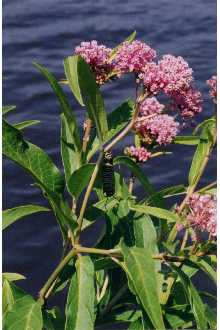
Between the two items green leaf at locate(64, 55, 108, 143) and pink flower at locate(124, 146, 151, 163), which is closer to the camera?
green leaf at locate(64, 55, 108, 143)

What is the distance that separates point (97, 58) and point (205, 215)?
439 mm

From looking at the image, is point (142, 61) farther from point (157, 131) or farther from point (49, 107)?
point (49, 107)

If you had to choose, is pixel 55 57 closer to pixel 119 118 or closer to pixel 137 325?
pixel 119 118

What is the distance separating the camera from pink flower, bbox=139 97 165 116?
153cm

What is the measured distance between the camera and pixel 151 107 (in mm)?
1540

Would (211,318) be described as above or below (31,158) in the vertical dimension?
below

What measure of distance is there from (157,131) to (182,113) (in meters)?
0.07

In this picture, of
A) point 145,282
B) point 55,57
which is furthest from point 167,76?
point 55,57

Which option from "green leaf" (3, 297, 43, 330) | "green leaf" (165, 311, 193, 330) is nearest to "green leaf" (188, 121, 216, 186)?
"green leaf" (165, 311, 193, 330)

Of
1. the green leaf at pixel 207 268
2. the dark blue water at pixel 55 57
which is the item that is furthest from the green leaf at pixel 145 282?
the dark blue water at pixel 55 57

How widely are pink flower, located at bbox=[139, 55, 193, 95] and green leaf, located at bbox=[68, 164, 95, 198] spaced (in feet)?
0.75

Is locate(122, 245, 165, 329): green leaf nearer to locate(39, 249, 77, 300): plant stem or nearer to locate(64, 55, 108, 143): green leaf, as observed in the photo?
locate(39, 249, 77, 300): plant stem

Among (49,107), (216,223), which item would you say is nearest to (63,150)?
(216,223)

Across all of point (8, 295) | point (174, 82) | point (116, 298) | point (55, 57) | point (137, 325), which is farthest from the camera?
point (55, 57)
